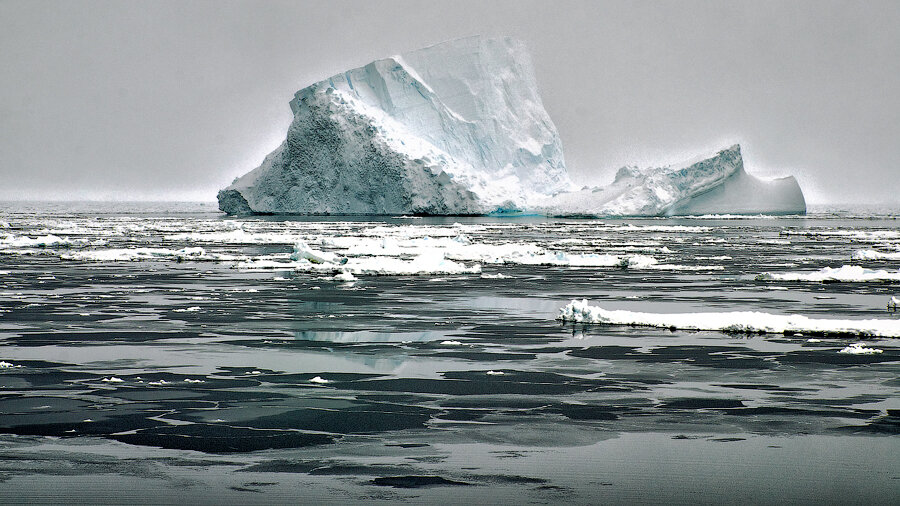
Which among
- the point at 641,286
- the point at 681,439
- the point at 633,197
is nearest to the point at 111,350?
the point at 681,439

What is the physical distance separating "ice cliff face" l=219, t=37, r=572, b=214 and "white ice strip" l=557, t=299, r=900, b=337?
36.6 meters

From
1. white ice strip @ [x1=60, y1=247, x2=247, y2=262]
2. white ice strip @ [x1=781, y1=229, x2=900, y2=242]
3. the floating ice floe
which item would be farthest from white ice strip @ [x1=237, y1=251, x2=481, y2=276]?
white ice strip @ [x1=781, y1=229, x2=900, y2=242]

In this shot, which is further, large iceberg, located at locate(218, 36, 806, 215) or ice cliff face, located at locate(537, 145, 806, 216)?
large iceberg, located at locate(218, 36, 806, 215)

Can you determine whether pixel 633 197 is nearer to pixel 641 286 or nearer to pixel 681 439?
pixel 641 286

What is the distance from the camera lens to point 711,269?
550 inches

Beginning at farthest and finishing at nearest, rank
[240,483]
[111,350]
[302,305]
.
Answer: [302,305] → [111,350] → [240,483]

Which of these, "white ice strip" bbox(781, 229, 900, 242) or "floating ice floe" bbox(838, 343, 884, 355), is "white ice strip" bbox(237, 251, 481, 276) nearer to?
"floating ice floe" bbox(838, 343, 884, 355)

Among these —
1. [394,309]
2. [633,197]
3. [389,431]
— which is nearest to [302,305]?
[394,309]

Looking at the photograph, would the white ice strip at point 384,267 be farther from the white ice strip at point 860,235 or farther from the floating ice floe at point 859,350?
the white ice strip at point 860,235

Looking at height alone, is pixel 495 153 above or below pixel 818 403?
above

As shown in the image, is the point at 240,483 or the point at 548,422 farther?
the point at 548,422

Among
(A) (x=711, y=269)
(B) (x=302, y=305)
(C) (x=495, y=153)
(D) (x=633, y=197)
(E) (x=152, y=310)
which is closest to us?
(E) (x=152, y=310)

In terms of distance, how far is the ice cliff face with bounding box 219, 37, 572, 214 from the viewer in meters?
Result: 44.8

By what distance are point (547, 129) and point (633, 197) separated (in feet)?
36.9
